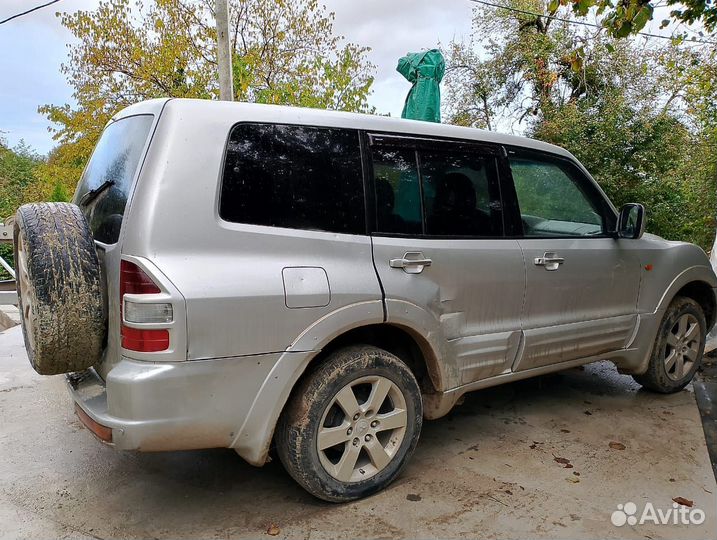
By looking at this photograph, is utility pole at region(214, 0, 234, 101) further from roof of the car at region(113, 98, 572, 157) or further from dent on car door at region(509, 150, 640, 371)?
dent on car door at region(509, 150, 640, 371)

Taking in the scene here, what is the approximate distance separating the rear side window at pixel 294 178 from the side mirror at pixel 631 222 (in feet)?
6.99

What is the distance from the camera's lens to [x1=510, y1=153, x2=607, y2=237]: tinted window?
11.6 feet

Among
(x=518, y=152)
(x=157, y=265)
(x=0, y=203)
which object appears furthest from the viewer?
(x=0, y=203)

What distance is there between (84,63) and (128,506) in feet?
55.4

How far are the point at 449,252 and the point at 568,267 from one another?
1011 mm

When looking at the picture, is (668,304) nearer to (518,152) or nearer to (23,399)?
(518,152)

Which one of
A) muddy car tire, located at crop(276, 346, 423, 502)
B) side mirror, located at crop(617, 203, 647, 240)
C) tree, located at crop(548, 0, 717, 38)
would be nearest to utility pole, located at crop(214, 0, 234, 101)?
tree, located at crop(548, 0, 717, 38)

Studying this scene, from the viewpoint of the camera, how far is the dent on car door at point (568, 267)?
3449mm

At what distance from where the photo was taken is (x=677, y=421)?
13.1 feet

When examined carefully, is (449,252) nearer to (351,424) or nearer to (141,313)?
(351,424)

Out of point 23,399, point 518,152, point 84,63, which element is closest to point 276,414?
point 518,152

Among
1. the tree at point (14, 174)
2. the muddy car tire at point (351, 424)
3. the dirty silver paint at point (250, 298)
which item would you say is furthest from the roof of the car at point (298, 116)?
the tree at point (14, 174)

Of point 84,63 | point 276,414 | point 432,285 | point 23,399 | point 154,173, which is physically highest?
point 84,63

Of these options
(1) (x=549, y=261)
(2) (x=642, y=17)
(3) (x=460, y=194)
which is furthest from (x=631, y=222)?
(2) (x=642, y=17)
